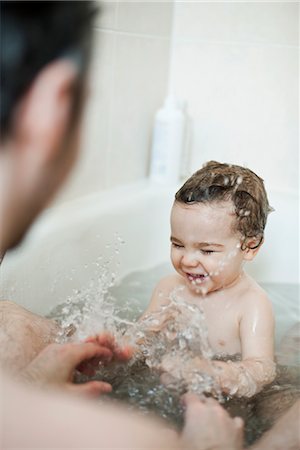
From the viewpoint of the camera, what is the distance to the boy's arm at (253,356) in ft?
3.05

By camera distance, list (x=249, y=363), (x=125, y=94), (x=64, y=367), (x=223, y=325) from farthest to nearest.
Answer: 1. (x=125, y=94)
2. (x=223, y=325)
3. (x=249, y=363)
4. (x=64, y=367)

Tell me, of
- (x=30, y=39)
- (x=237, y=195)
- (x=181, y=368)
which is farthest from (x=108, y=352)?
(x=30, y=39)

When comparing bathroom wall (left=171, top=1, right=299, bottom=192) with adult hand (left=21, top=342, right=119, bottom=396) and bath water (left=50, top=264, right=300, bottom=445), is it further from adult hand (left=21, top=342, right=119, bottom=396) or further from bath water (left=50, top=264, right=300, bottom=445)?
adult hand (left=21, top=342, right=119, bottom=396)

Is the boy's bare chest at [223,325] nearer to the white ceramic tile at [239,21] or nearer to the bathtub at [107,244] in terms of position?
the bathtub at [107,244]

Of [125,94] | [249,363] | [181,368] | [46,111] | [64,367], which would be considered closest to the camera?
[46,111]

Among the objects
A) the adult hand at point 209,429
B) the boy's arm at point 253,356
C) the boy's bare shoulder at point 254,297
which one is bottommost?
the boy's arm at point 253,356

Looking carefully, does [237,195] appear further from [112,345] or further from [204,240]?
[112,345]

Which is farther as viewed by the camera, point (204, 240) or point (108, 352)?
point (204, 240)

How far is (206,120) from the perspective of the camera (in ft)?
5.63

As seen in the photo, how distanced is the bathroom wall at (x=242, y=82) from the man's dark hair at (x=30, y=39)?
137cm

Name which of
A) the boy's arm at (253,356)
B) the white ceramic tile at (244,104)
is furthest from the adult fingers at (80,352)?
the white ceramic tile at (244,104)

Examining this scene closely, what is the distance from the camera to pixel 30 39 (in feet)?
1.01

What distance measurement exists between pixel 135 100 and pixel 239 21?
1.16 feet

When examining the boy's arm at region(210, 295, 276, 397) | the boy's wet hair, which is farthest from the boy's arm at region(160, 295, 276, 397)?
the boy's wet hair
